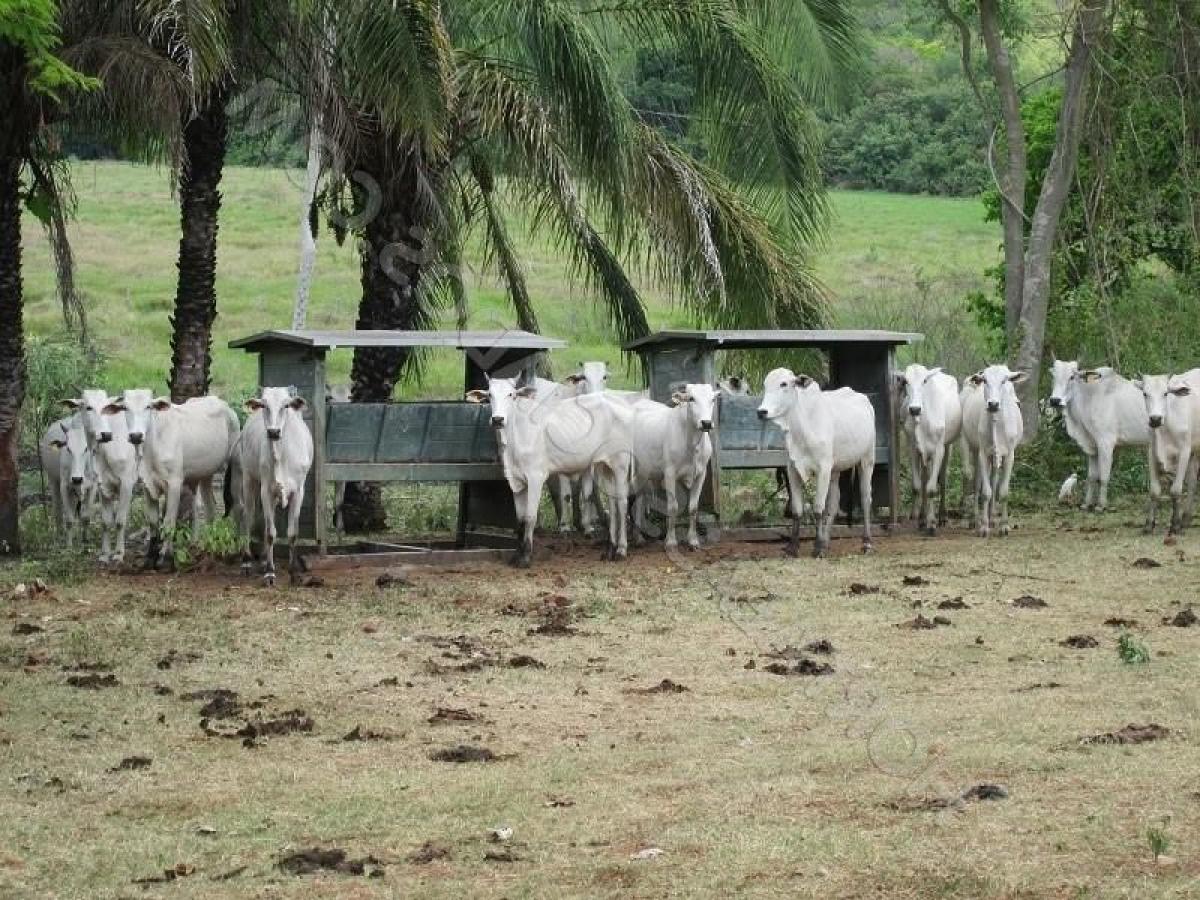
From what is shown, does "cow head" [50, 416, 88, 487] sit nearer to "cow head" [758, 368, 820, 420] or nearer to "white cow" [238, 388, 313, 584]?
"white cow" [238, 388, 313, 584]

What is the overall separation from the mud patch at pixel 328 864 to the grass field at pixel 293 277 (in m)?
23.0

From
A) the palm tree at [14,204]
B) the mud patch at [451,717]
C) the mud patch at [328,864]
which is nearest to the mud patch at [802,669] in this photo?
the mud patch at [451,717]

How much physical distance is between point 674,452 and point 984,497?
337 cm

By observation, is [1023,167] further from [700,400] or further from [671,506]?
[700,400]

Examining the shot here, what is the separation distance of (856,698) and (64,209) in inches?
440

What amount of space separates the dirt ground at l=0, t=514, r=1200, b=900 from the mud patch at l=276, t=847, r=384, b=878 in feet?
0.06

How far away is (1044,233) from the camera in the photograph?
1002 inches

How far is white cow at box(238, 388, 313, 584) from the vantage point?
665 inches

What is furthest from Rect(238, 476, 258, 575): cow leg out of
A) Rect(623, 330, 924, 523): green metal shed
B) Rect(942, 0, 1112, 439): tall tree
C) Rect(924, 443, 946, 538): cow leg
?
Rect(942, 0, 1112, 439): tall tree

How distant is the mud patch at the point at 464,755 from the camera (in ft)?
33.0

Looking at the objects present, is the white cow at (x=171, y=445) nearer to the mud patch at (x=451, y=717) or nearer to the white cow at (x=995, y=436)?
the mud patch at (x=451, y=717)

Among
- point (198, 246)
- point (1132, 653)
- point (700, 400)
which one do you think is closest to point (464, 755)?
point (1132, 653)

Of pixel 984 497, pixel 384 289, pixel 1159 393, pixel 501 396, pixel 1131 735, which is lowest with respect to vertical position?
pixel 1131 735

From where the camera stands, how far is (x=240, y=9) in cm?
1811
